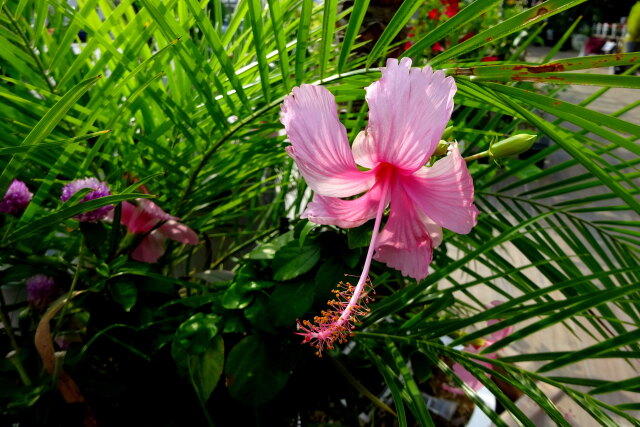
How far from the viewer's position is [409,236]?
0.90ft

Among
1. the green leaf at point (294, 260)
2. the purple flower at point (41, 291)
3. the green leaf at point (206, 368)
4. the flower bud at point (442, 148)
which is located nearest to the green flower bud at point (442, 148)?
the flower bud at point (442, 148)

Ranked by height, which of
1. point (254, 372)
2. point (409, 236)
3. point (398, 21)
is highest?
point (398, 21)

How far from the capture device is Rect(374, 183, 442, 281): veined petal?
271 millimetres

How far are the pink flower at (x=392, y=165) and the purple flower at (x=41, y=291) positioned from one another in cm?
29

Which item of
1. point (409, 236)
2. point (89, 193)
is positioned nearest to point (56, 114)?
point (89, 193)

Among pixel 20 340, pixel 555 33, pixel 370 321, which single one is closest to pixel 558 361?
pixel 370 321

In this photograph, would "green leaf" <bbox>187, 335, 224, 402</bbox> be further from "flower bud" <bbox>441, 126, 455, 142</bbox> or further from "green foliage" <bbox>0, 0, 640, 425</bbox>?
"flower bud" <bbox>441, 126, 455, 142</bbox>

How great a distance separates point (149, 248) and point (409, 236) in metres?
0.28

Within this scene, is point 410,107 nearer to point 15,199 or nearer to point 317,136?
point 317,136

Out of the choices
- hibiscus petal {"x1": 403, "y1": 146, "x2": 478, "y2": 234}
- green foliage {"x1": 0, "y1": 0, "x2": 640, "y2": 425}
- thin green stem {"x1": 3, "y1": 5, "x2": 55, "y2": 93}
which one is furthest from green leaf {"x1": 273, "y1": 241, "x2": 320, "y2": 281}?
thin green stem {"x1": 3, "y1": 5, "x2": 55, "y2": 93}

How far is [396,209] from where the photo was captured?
0.90 ft

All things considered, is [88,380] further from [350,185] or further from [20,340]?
[350,185]

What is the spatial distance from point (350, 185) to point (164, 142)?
0.28 meters

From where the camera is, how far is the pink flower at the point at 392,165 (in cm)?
21
